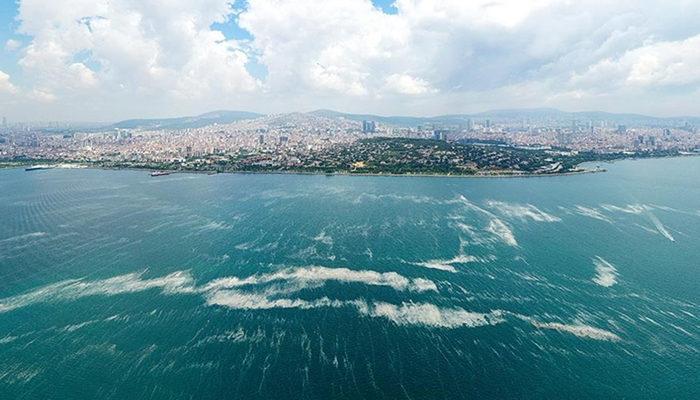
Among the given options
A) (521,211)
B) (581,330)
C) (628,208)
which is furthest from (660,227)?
(581,330)

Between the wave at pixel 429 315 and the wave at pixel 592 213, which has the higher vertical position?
the wave at pixel 592 213

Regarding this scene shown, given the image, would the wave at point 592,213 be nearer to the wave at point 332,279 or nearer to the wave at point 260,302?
the wave at point 332,279

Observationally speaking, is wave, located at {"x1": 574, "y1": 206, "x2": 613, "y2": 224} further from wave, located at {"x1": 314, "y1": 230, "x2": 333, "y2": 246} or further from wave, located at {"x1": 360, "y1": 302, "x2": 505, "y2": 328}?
wave, located at {"x1": 314, "y1": 230, "x2": 333, "y2": 246}

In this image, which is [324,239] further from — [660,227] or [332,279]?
[660,227]

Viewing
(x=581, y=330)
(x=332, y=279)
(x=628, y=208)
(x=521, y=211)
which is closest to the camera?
(x=581, y=330)

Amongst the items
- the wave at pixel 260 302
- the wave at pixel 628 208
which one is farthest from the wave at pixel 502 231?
the wave at pixel 260 302

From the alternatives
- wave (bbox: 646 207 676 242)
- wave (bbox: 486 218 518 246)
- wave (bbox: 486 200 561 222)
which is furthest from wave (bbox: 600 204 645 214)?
wave (bbox: 486 218 518 246)
